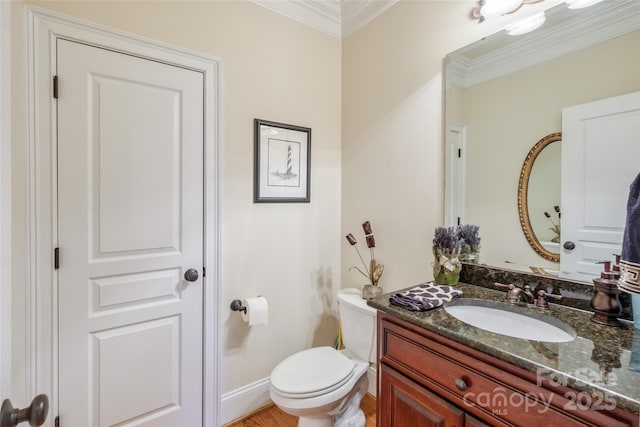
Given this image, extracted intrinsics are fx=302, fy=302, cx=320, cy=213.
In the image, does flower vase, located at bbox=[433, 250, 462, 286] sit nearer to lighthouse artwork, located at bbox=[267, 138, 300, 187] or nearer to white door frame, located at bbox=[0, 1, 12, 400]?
lighthouse artwork, located at bbox=[267, 138, 300, 187]

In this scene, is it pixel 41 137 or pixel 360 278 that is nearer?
pixel 41 137

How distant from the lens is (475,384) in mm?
910

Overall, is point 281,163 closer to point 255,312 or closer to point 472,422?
point 255,312

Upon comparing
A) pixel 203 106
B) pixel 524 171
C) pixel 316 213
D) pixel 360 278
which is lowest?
pixel 360 278

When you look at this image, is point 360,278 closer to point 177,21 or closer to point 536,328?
point 536,328

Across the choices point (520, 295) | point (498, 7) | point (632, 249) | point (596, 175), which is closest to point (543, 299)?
point (520, 295)

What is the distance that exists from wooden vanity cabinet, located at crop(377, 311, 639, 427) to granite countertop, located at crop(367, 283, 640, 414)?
31mm

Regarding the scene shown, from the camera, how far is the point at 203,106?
1.70 m

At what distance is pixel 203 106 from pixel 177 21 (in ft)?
1.47

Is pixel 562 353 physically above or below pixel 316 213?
below

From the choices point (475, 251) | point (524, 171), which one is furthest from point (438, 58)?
point (475, 251)

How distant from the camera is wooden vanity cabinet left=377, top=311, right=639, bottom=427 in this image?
0.74 meters

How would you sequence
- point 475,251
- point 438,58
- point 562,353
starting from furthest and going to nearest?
point 438,58, point 475,251, point 562,353

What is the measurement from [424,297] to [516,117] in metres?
0.94
